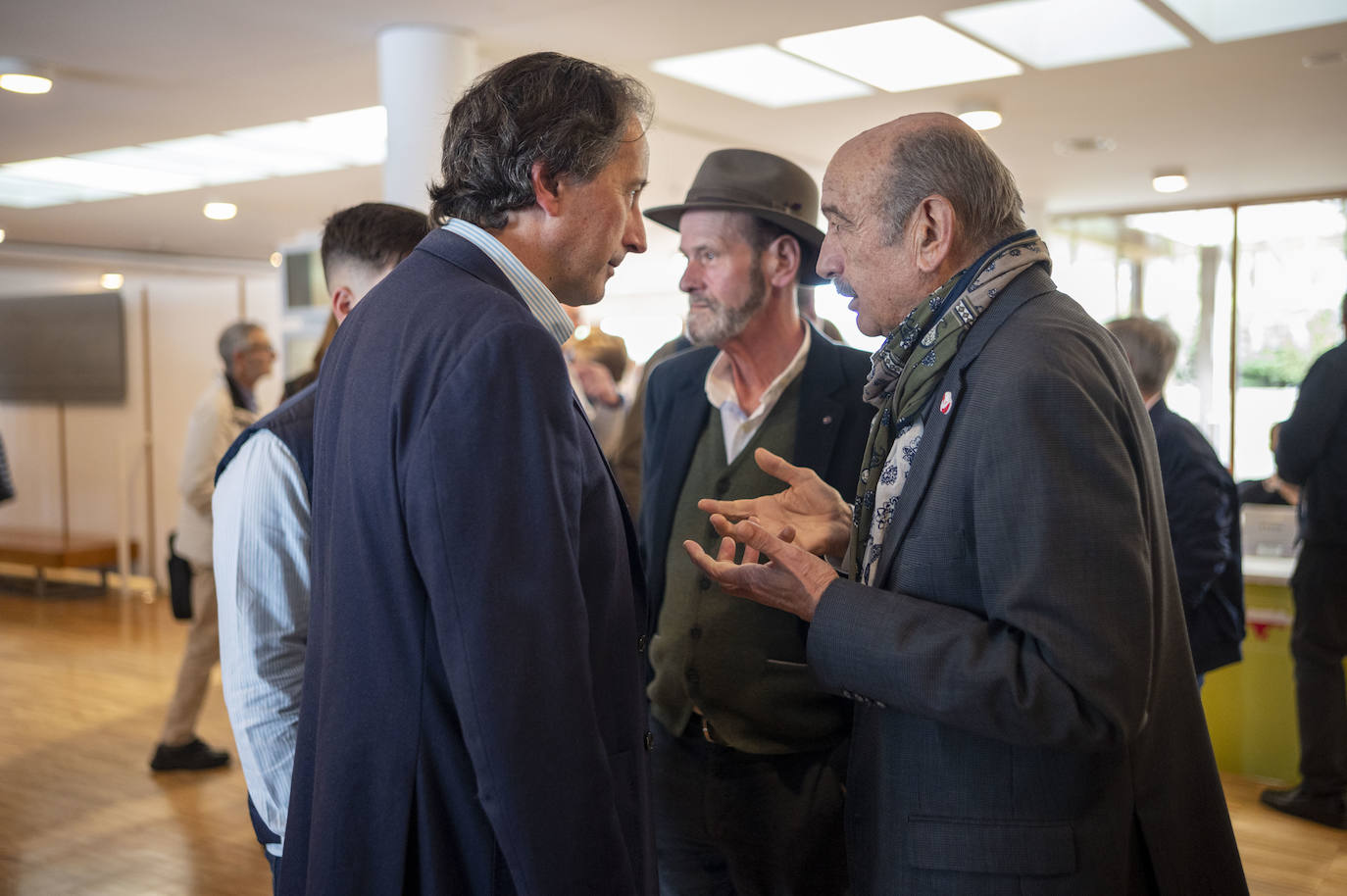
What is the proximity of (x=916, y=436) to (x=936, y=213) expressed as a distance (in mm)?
287

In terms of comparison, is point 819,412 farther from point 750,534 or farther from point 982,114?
point 982,114

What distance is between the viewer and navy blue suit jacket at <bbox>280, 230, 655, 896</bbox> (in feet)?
3.43

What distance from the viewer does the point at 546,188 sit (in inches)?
50.4

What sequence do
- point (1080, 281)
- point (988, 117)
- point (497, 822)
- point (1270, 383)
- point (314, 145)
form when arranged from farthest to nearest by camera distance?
point (1080, 281), point (1270, 383), point (314, 145), point (988, 117), point (497, 822)

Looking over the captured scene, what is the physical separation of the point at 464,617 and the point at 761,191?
1.39 metres

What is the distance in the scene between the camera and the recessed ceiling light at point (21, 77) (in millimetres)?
4629

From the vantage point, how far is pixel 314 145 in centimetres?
662

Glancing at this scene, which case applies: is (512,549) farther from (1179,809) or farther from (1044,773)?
(1179,809)

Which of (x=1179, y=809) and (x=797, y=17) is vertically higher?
(x=797, y=17)

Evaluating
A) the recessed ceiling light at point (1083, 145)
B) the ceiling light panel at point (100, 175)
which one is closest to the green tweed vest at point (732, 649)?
the recessed ceiling light at point (1083, 145)

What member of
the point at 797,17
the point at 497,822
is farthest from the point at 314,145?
the point at 497,822

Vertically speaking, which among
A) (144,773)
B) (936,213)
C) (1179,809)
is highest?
(936,213)

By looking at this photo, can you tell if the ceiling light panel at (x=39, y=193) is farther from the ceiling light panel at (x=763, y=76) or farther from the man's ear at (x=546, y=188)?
the man's ear at (x=546, y=188)

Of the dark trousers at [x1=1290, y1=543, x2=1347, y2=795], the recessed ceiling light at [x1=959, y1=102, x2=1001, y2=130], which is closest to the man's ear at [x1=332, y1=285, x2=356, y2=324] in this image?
the dark trousers at [x1=1290, y1=543, x2=1347, y2=795]
